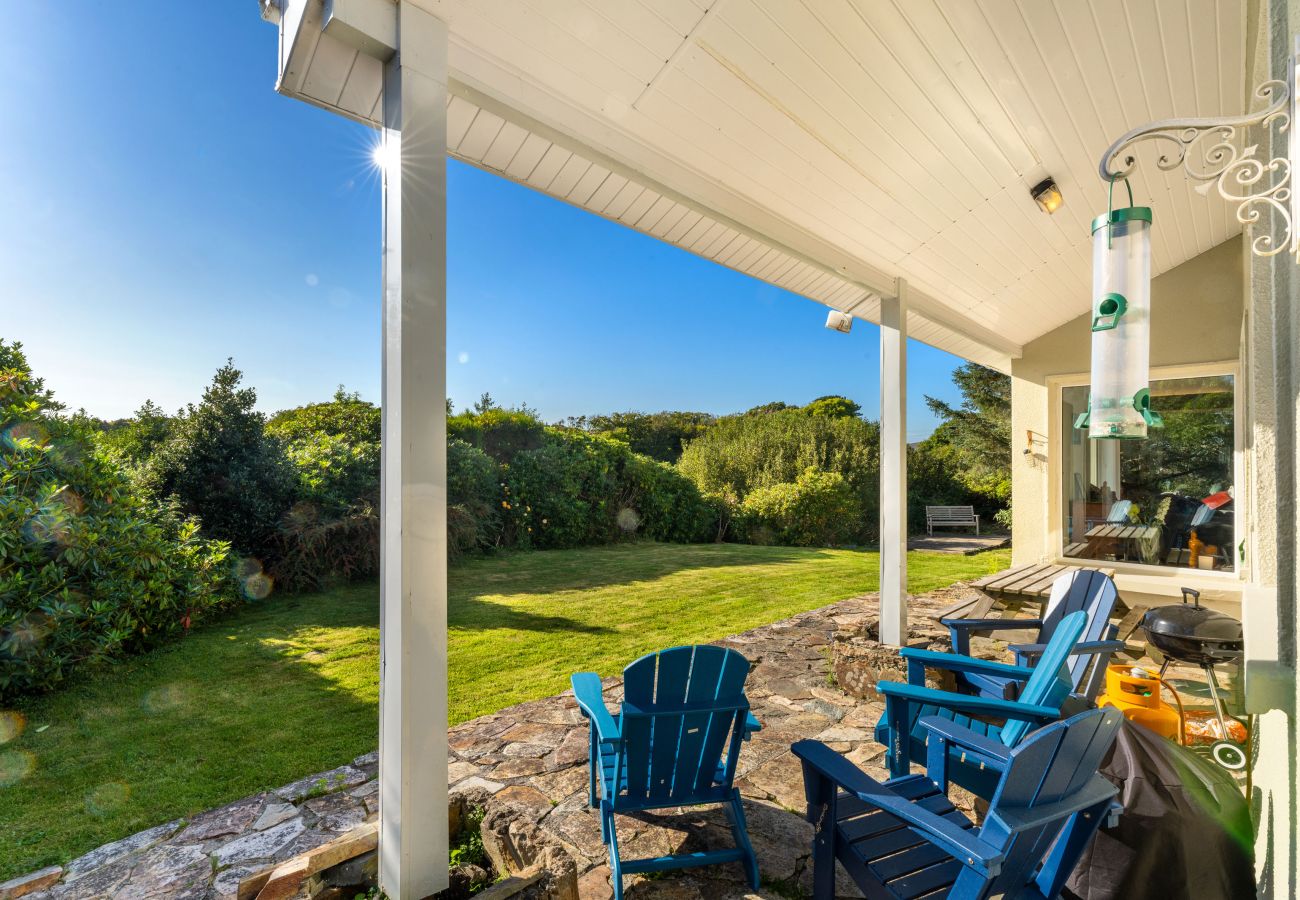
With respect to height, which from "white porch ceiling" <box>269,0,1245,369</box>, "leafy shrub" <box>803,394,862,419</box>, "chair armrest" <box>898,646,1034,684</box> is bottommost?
"chair armrest" <box>898,646,1034,684</box>

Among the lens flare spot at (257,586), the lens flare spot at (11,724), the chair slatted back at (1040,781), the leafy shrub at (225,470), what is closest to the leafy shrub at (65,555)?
the lens flare spot at (11,724)

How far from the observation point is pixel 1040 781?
4.16 feet

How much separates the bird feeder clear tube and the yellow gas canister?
1767 millimetres

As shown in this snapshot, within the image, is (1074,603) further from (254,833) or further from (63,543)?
(63,543)

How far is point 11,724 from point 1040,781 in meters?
4.88

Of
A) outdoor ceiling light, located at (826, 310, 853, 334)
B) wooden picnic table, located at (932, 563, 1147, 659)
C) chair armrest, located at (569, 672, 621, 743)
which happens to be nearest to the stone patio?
chair armrest, located at (569, 672, 621, 743)

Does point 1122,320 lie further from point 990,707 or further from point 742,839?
point 742,839

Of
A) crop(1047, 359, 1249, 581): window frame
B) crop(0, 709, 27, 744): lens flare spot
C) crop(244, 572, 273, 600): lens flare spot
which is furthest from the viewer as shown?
crop(244, 572, 273, 600): lens flare spot

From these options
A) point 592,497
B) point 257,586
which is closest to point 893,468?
point 257,586

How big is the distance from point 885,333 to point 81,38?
7694 mm

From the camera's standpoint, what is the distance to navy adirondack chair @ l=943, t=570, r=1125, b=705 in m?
2.56

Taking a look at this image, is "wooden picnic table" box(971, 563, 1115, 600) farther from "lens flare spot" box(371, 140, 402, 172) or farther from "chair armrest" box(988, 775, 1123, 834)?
"lens flare spot" box(371, 140, 402, 172)

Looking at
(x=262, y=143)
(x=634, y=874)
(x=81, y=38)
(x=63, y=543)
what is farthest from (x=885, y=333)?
(x=262, y=143)

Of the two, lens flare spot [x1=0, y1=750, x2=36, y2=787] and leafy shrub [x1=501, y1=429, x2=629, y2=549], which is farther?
leafy shrub [x1=501, y1=429, x2=629, y2=549]
